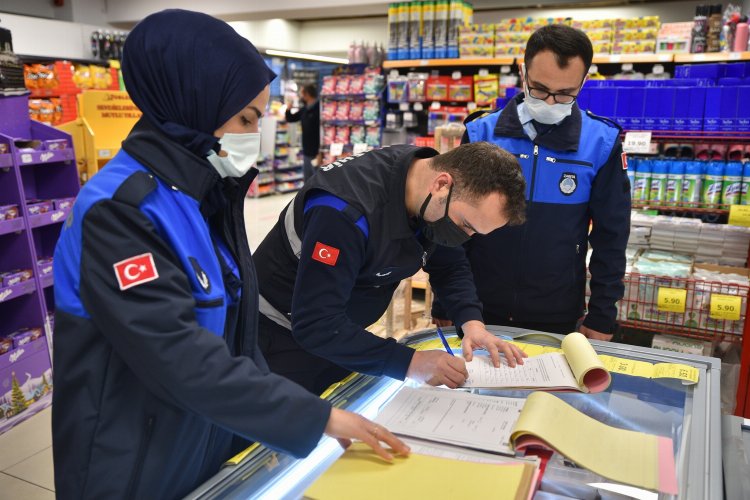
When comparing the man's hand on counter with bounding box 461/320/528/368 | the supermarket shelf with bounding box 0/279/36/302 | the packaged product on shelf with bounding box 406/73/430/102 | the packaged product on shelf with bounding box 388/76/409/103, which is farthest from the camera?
the packaged product on shelf with bounding box 388/76/409/103

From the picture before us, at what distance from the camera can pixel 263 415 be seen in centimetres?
103

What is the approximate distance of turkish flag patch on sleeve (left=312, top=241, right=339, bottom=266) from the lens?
1.53m

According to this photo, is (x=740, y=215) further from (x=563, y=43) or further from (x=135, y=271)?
(x=135, y=271)

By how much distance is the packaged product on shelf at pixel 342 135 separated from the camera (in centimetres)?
724

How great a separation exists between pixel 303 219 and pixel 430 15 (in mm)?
5365

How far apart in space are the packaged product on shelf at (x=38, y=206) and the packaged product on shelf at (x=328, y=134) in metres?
3.81

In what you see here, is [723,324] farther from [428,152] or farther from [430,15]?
[430,15]

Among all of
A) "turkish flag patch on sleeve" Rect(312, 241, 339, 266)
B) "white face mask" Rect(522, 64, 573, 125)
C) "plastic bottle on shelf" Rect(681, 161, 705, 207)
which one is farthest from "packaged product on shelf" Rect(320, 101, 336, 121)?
"turkish flag patch on sleeve" Rect(312, 241, 339, 266)

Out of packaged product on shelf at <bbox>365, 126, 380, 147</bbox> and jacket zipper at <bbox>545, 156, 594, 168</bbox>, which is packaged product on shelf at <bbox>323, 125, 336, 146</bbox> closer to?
packaged product on shelf at <bbox>365, 126, 380, 147</bbox>

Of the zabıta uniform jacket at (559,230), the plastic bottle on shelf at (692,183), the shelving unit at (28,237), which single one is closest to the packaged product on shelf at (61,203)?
the shelving unit at (28,237)

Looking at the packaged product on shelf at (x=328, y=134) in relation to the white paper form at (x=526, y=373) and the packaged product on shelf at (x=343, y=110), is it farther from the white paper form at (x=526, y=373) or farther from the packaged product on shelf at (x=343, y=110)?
the white paper form at (x=526, y=373)

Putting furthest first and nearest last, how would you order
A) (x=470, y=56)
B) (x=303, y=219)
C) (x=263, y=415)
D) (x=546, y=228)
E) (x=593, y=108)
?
(x=470, y=56)
(x=593, y=108)
(x=546, y=228)
(x=303, y=219)
(x=263, y=415)

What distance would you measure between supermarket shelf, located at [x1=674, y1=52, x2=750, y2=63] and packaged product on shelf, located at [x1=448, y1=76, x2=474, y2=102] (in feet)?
6.48

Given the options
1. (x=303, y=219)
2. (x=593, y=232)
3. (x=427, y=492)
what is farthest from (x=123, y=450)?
(x=593, y=232)
